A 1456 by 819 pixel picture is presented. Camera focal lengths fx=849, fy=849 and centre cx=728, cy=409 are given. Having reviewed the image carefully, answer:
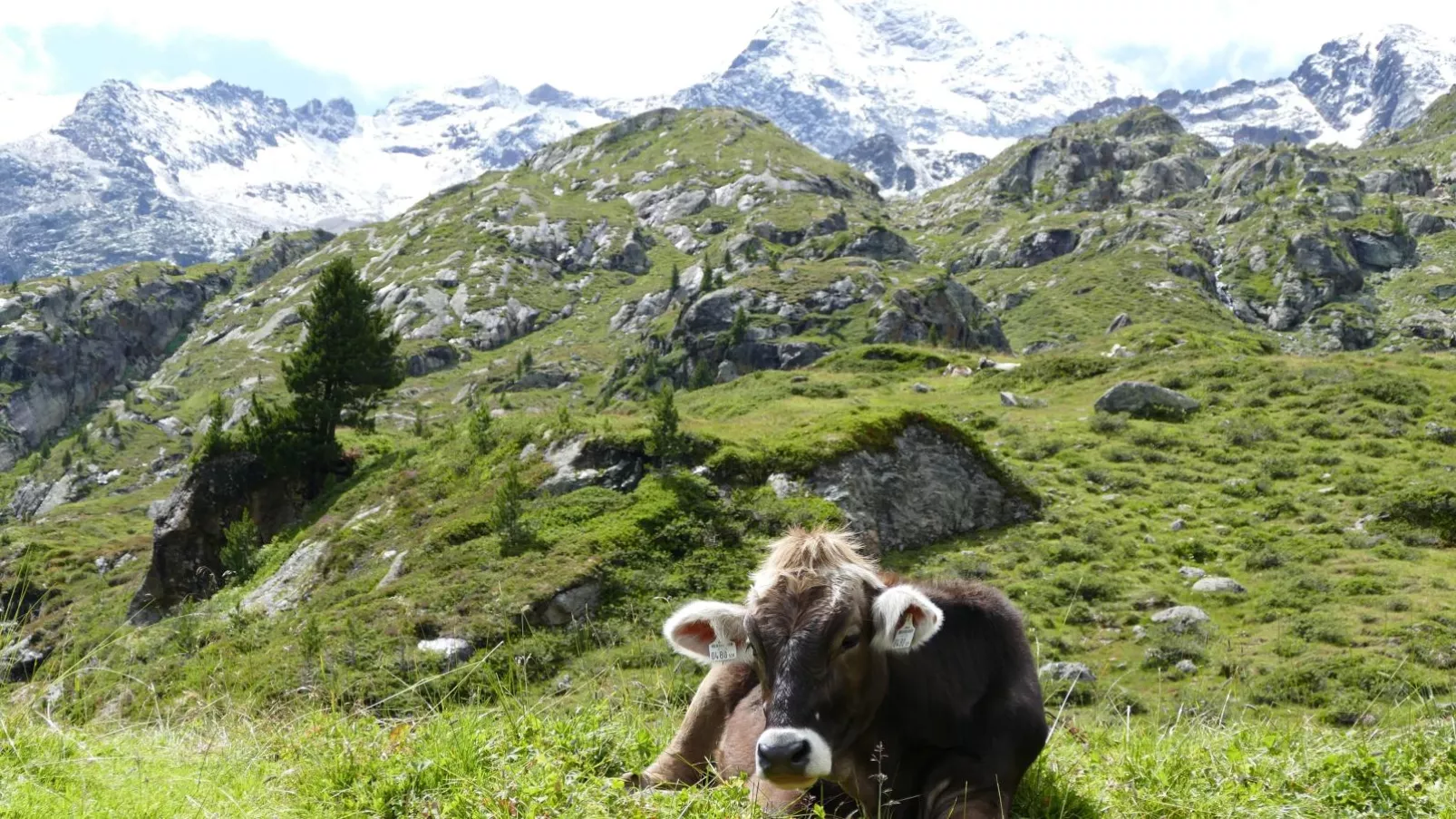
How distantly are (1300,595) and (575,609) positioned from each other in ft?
49.8

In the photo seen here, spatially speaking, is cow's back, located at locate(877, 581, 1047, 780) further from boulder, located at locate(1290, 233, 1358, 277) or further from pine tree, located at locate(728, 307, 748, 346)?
boulder, located at locate(1290, 233, 1358, 277)

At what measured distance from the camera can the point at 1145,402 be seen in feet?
116

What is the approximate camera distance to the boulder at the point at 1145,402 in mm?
34812

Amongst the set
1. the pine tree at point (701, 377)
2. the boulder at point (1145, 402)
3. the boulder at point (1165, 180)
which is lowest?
the pine tree at point (701, 377)

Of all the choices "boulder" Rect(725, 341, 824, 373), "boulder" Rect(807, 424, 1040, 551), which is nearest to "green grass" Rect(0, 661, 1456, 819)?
"boulder" Rect(807, 424, 1040, 551)

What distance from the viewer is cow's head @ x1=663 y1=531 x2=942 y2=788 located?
4.59 meters

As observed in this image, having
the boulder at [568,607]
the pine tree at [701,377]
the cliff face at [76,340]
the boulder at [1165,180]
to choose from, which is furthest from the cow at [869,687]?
the boulder at [1165,180]

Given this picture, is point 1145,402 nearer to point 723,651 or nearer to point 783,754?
point 723,651

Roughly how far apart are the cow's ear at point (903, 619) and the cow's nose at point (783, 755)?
89cm

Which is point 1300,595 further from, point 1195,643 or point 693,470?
point 693,470

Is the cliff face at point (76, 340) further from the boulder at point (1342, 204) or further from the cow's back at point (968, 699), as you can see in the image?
the boulder at point (1342, 204)

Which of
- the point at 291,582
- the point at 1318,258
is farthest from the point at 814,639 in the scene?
the point at 1318,258

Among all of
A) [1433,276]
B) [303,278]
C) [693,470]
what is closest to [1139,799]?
[693,470]

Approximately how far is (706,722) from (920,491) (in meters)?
18.1
